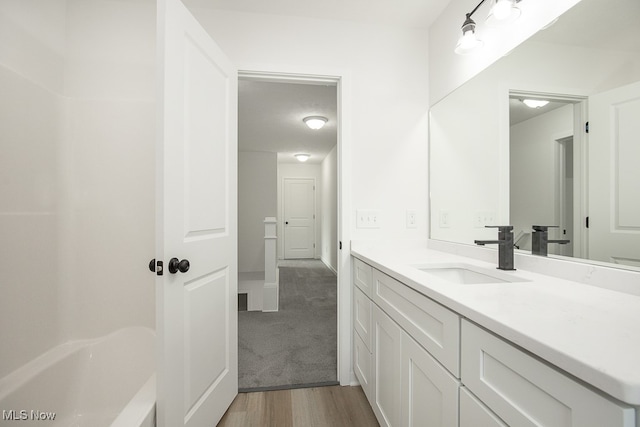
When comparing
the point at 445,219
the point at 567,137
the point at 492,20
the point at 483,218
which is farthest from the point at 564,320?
the point at 492,20

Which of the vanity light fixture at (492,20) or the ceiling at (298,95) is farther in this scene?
the ceiling at (298,95)

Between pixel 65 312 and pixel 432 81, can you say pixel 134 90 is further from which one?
pixel 432 81

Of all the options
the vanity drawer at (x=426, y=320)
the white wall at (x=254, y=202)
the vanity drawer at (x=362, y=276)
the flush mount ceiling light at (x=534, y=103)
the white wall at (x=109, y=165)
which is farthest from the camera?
the white wall at (x=254, y=202)

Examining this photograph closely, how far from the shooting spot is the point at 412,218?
1.88 metres

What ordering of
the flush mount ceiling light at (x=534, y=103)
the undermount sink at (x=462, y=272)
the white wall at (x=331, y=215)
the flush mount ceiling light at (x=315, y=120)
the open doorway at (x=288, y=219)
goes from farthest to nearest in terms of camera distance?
the white wall at (x=331, y=215), the flush mount ceiling light at (x=315, y=120), the open doorway at (x=288, y=219), the undermount sink at (x=462, y=272), the flush mount ceiling light at (x=534, y=103)

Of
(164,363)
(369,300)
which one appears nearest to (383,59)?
(369,300)

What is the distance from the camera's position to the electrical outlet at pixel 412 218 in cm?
188

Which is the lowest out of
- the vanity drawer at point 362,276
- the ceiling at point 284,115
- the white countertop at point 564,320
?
the vanity drawer at point 362,276

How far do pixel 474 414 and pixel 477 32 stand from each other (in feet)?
5.70

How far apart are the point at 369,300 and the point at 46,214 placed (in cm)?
179

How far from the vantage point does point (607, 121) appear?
0.88 meters

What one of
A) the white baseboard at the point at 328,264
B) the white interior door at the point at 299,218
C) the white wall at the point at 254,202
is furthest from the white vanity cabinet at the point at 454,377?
the white interior door at the point at 299,218

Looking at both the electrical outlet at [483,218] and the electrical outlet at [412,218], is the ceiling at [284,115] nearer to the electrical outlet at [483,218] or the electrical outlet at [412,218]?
the electrical outlet at [412,218]

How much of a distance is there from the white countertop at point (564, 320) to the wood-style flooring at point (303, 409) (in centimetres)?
96
